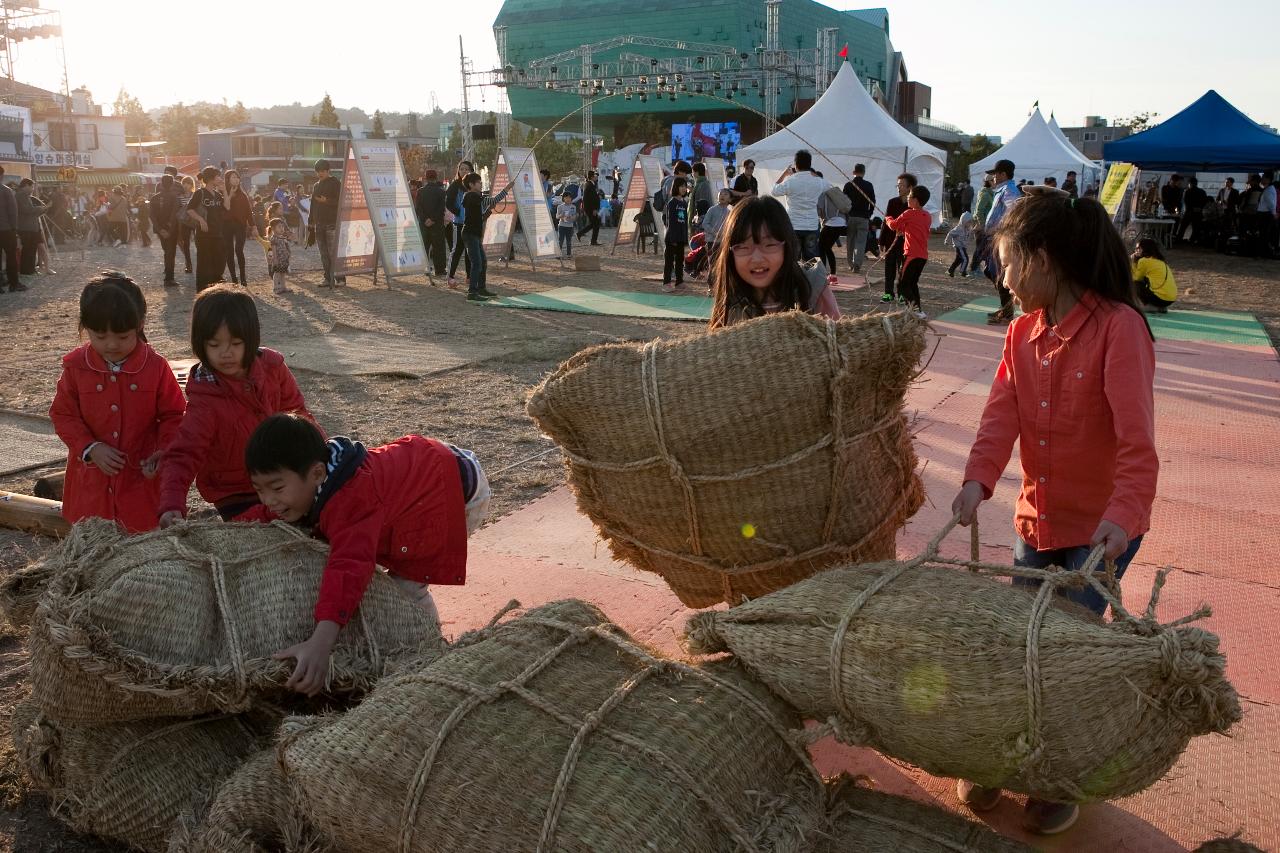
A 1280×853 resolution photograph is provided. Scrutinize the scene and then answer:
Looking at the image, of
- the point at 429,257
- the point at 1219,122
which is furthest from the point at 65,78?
the point at 1219,122

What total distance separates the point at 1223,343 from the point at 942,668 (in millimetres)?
10296

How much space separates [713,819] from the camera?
1883 mm

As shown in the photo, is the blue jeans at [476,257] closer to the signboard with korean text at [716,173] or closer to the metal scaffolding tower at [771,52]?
the signboard with korean text at [716,173]

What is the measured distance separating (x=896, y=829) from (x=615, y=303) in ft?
37.8

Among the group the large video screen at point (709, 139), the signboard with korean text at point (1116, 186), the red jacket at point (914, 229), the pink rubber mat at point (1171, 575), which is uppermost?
the large video screen at point (709, 139)

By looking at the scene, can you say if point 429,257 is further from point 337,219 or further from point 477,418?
point 477,418

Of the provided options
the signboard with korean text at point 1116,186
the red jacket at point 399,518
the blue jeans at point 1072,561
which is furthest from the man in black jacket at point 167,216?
the signboard with korean text at point 1116,186

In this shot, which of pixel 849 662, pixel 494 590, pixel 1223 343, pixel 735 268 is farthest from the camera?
pixel 1223 343

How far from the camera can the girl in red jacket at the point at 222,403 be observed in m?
3.14

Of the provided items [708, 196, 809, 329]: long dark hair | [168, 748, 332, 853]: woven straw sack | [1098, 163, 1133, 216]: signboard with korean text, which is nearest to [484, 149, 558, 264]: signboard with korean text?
[1098, 163, 1133, 216]: signboard with korean text

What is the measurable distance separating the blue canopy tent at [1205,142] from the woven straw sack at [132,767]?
22205 millimetres

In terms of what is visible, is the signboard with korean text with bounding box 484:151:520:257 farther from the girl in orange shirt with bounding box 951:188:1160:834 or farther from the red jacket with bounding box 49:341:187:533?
the girl in orange shirt with bounding box 951:188:1160:834

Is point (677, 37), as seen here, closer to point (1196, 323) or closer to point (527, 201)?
point (527, 201)

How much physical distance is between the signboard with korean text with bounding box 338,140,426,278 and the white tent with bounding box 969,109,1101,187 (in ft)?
60.5
